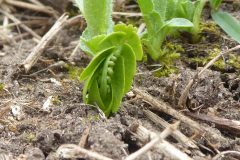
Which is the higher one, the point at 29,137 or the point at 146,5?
the point at 146,5

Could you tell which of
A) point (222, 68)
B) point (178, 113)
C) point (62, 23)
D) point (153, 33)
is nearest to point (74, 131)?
point (178, 113)

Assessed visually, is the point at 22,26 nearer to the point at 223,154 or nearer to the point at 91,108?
the point at 91,108

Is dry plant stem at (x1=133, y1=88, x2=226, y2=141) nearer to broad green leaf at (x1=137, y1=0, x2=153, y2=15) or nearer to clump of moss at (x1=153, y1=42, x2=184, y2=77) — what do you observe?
clump of moss at (x1=153, y1=42, x2=184, y2=77)

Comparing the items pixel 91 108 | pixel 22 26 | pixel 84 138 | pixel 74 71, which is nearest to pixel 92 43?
pixel 91 108

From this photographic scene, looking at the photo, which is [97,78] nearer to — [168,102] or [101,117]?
[101,117]

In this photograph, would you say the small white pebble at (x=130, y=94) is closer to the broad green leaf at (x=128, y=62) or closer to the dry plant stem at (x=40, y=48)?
the broad green leaf at (x=128, y=62)

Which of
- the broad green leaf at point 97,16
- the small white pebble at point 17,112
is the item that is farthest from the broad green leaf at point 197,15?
the small white pebble at point 17,112

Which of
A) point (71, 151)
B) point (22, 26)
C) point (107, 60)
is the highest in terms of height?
point (107, 60)

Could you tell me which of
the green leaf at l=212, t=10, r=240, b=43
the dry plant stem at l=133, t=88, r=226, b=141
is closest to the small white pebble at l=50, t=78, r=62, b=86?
the dry plant stem at l=133, t=88, r=226, b=141
